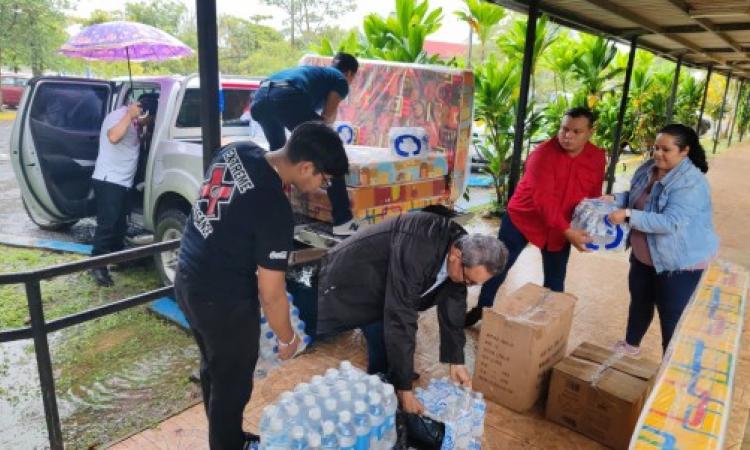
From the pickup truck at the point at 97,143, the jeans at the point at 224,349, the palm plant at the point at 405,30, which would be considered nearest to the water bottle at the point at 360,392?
the jeans at the point at 224,349

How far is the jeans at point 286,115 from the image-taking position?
11.4 ft

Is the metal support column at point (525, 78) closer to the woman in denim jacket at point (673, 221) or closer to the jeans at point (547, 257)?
the jeans at point (547, 257)

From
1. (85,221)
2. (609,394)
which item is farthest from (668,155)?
(85,221)

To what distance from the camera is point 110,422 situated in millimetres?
2982

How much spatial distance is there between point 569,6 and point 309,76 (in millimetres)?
2679

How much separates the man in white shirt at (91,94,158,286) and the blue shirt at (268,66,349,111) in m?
1.75

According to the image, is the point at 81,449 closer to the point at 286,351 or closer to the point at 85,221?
the point at 286,351

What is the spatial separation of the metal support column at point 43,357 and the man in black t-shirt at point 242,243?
0.63 meters

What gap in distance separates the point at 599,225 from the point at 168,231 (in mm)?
3628

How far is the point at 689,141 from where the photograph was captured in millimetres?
2873

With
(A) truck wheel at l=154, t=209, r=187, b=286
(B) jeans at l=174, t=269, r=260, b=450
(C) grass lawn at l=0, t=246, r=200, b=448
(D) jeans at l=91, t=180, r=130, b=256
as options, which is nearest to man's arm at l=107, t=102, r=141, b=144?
(D) jeans at l=91, t=180, r=130, b=256

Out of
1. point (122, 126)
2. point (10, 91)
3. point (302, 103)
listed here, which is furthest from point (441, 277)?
point (10, 91)

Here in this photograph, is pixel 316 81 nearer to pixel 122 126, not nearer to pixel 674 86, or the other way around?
pixel 122 126

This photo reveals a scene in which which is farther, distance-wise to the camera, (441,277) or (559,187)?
(559,187)
